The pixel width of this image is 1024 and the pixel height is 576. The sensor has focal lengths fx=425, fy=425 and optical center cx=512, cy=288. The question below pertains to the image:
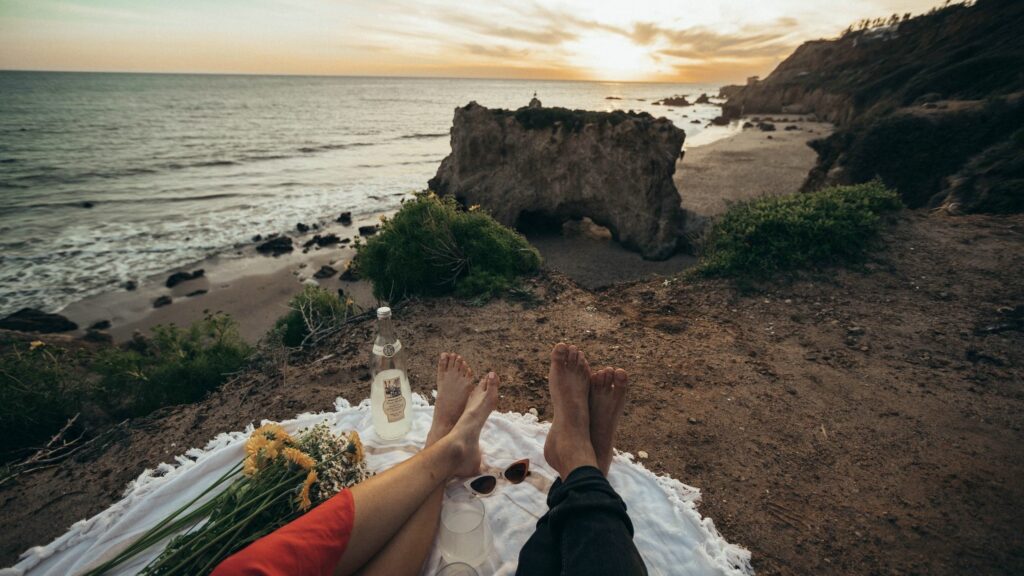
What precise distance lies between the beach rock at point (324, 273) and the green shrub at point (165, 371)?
577 centimetres

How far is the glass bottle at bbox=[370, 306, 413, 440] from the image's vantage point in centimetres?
251

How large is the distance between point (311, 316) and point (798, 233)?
6.12 meters

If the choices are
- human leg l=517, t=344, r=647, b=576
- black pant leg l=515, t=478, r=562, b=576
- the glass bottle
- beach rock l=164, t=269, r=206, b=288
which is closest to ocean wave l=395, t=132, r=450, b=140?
beach rock l=164, t=269, r=206, b=288

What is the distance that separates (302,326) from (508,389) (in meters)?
2.72

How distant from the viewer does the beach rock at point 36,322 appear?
748cm

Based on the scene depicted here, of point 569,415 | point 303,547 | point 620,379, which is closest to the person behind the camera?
point 303,547

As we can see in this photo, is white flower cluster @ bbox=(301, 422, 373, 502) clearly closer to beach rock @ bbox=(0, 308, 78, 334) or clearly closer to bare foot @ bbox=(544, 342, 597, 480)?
bare foot @ bbox=(544, 342, 597, 480)

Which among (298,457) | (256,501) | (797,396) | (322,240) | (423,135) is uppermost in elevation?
(423,135)

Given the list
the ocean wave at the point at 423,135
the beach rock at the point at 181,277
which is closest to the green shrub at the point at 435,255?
the beach rock at the point at 181,277

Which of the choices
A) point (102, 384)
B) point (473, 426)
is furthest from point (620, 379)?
point (102, 384)

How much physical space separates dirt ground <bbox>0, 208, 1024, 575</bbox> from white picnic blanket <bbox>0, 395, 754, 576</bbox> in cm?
28

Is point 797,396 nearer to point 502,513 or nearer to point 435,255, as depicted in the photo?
point 502,513

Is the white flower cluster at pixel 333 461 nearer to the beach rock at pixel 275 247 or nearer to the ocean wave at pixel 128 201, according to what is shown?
the beach rock at pixel 275 247

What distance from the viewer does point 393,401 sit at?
270cm
